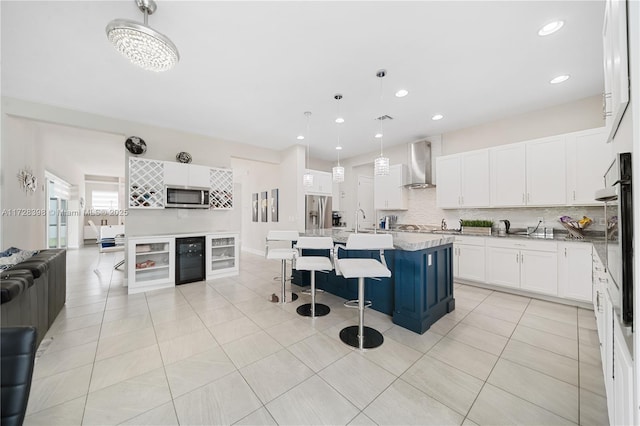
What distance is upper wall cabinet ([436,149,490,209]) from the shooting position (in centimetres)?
396

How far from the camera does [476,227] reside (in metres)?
3.99

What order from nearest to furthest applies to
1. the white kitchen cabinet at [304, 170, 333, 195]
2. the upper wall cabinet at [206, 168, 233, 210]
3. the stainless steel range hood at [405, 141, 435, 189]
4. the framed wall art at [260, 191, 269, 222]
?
the upper wall cabinet at [206, 168, 233, 210] < the stainless steel range hood at [405, 141, 435, 189] < the white kitchen cabinet at [304, 170, 333, 195] < the framed wall art at [260, 191, 269, 222]

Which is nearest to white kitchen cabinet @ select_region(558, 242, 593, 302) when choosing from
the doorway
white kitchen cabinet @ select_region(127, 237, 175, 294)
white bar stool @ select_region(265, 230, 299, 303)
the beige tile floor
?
the beige tile floor

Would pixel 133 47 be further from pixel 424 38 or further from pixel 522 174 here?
pixel 522 174

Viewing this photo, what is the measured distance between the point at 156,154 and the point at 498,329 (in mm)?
5751

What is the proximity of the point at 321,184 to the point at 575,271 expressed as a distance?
14.6 ft

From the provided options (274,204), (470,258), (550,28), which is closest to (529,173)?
(470,258)

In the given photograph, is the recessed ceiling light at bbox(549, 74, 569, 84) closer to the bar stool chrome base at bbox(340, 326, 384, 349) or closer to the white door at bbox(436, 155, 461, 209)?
the white door at bbox(436, 155, 461, 209)

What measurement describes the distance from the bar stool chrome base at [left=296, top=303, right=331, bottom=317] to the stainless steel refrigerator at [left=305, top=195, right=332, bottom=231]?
8.95 feet

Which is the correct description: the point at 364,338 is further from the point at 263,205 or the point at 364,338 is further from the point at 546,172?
the point at 263,205

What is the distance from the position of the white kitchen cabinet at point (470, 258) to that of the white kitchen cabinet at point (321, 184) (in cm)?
303

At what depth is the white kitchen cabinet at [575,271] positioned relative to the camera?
290 cm

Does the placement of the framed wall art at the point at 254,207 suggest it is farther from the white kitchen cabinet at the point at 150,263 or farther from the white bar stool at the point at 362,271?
the white bar stool at the point at 362,271

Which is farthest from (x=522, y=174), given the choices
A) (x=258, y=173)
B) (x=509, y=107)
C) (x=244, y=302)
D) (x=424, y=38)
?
(x=258, y=173)
